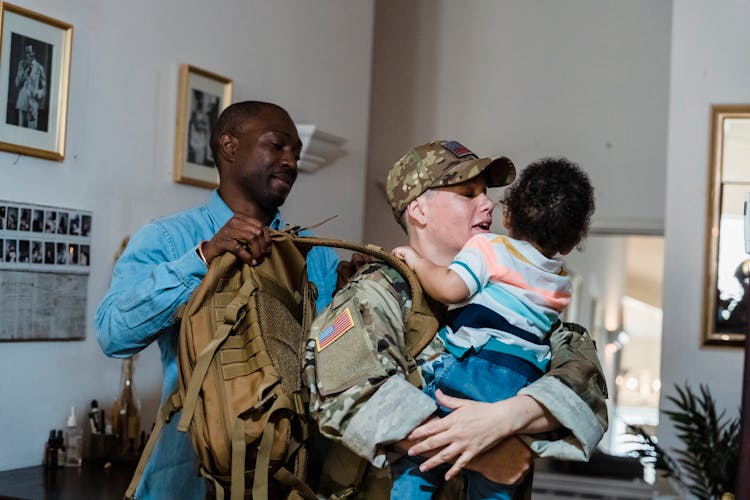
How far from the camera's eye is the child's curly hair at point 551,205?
2033 millimetres

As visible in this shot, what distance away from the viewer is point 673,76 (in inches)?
197

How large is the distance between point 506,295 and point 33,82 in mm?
2155

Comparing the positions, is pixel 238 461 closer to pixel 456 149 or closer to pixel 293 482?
pixel 293 482

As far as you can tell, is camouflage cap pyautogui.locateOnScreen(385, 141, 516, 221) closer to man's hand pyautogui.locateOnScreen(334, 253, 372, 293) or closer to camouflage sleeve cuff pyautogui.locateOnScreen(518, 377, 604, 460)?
man's hand pyautogui.locateOnScreen(334, 253, 372, 293)

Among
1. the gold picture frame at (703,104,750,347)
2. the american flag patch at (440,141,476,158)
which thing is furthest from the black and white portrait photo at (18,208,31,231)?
the gold picture frame at (703,104,750,347)

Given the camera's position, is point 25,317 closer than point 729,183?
Yes

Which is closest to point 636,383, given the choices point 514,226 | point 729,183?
point 729,183

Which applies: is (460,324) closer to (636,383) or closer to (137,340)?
(137,340)

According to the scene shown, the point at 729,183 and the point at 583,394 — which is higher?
the point at 729,183

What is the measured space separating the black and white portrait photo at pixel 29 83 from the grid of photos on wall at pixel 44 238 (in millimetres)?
300

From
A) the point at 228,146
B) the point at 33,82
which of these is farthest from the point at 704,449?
the point at 33,82

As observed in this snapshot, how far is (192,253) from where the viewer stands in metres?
2.03

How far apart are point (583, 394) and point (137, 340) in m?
0.95

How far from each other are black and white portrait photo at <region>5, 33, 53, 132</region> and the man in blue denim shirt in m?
1.17
